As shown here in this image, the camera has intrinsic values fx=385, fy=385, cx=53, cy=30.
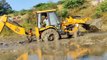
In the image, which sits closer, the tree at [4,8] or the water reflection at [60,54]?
the water reflection at [60,54]

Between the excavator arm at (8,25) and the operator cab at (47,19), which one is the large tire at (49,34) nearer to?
the operator cab at (47,19)

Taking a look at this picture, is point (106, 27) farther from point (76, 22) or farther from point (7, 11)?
point (7, 11)

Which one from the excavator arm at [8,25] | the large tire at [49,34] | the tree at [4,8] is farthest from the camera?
the tree at [4,8]

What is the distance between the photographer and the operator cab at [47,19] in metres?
25.5

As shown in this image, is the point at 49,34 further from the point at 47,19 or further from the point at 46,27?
the point at 47,19

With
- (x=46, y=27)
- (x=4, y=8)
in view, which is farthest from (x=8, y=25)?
(x=4, y=8)

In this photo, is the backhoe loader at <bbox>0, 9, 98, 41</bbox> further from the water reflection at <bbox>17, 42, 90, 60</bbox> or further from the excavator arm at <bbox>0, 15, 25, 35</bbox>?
the water reflection at <bbox>17, 42, 90, 60</bbox>

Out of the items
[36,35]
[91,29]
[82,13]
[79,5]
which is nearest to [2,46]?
[36,35]

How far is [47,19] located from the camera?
25.5 metres

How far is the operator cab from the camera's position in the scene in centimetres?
2553

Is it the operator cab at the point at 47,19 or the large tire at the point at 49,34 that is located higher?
the operator cab at the point at 47,19

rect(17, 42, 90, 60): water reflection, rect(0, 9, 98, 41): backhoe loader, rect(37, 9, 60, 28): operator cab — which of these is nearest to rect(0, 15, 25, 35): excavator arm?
rect(0, 9, 98, 41): backhoe loader

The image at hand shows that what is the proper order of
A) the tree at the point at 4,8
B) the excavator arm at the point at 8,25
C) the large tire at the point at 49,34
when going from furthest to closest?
1. the tree at the point at 4,8
2. the large tire at the point at 49,34
3. the excavator arm at the point at 8,25

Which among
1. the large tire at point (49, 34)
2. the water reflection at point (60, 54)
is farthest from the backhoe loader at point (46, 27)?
the water reflection at point (60, 54)
